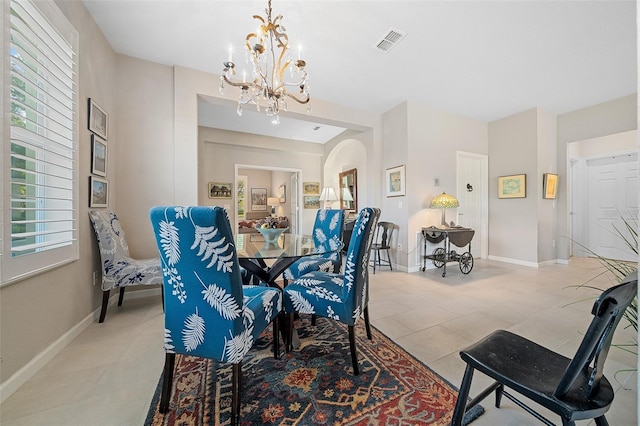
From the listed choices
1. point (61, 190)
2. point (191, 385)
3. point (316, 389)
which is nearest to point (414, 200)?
point (316, 389)

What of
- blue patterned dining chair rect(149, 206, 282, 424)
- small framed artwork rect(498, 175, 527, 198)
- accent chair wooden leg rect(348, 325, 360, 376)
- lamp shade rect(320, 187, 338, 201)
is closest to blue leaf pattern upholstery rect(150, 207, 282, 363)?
blue patterned dining chair rect(149, 206, 282, 424)

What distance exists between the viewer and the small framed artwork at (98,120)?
6.85 feet

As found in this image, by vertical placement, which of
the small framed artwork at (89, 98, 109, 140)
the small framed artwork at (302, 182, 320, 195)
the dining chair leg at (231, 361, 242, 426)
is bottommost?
the dining chair leg at (231, 361, 242, 426)

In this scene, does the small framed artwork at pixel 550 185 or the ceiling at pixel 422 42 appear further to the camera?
the small framed artwork at pixel 550 185

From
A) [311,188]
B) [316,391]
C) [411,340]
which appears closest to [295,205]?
[311,188]

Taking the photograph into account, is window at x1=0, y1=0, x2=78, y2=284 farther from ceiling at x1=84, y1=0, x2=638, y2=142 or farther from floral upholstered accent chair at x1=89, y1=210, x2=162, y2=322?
ceiling at x1=84, y1=0, x2=638, y2=142

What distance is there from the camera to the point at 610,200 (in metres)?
4.64

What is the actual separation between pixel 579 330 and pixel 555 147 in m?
3.90

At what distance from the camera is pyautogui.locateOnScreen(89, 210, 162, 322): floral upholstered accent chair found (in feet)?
6.89

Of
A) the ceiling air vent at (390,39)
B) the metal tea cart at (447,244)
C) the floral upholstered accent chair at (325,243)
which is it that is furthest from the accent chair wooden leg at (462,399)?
the metal tea cart at (447,244)

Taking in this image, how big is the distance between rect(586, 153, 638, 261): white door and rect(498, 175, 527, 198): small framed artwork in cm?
185

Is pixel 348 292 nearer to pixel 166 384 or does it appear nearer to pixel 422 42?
pixel 166 384

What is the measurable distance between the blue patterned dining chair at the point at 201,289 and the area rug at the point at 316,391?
154 mm

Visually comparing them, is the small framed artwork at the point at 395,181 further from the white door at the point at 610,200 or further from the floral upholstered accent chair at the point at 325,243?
the white door at the point at 610,200
